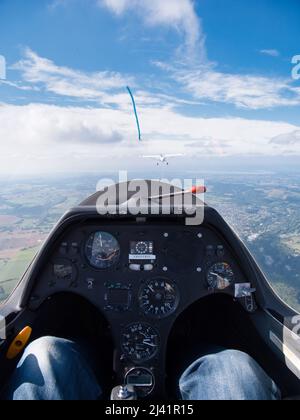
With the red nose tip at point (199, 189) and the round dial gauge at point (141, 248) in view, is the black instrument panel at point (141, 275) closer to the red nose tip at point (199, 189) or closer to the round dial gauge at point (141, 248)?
the round dial gauge at point (141, 248)

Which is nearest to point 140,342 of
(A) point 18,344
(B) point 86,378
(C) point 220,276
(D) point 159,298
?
(D) point 159,298

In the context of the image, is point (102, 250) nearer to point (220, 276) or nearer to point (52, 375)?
point (220, 276)

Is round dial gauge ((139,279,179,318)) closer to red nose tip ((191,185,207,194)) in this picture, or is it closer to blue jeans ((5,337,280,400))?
blue jeans ((5,337,280,400))


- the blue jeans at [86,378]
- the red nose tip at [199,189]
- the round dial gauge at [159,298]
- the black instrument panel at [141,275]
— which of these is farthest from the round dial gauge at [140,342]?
the red nose tip at [199,189]

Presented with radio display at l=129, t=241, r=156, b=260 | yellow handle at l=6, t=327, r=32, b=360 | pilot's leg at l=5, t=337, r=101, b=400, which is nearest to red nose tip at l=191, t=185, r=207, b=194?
radio display at l=129, t=241, r=156, b=260

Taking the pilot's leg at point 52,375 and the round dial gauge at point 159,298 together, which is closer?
the pilot's leg at point 52,375

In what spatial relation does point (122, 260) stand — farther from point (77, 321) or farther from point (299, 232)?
point (299, 232)

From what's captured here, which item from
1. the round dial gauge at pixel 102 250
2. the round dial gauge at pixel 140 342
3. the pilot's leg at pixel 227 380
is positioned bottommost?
the round dial gauge at pixel 140 342
